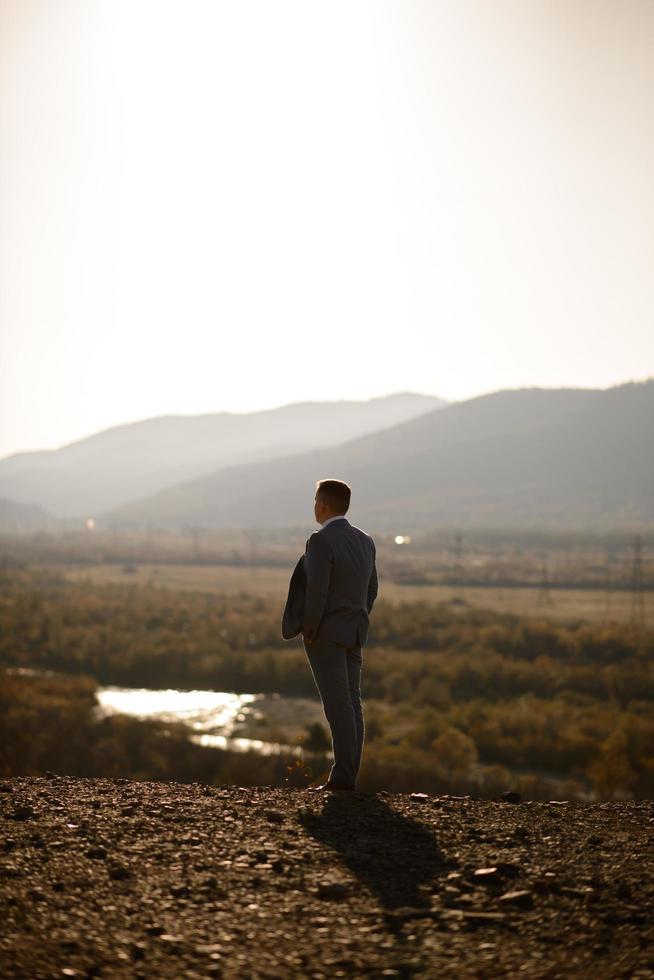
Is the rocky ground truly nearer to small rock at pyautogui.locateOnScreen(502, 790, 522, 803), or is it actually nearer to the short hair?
small rock at pyautogui.locateOnScreen(502, 790, 522, 803)

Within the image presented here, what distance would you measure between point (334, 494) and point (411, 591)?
405 feet

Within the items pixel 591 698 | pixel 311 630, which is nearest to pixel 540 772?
pixel 591 698

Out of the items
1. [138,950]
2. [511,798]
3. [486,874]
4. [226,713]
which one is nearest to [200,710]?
[226,713]

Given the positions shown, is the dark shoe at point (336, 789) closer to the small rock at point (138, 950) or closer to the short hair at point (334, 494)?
the short hair at point (334, 494)

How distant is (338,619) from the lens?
750 centimetres

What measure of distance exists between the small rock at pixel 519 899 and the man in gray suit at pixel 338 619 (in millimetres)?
2522

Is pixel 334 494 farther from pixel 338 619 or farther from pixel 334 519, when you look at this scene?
pixel 338 619

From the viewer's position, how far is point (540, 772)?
40438 mm

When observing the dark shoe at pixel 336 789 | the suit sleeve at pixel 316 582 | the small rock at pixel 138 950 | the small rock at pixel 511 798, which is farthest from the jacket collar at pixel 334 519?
the small rock at pixel 138 950

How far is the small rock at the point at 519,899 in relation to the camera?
4.89 meters

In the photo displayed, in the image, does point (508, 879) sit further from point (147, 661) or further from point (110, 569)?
point (110, 569)

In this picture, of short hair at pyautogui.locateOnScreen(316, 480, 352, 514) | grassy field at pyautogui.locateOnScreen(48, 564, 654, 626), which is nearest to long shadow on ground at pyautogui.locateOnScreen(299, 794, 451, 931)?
short hair at pyautogui.locateOnScreen(316, 480, 352, 514)

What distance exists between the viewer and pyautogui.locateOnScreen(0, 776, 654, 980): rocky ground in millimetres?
4285

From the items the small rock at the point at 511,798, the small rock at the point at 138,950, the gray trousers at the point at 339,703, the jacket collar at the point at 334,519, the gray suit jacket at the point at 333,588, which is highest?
the jacket collar at the point at 334,519
